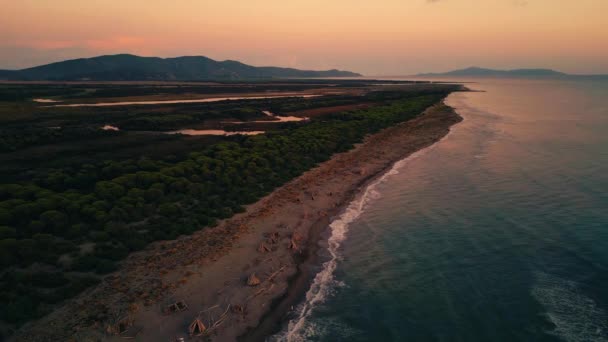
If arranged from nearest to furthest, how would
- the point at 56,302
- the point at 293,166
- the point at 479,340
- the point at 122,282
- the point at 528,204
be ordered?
the point at 479,340
the point at 56,302
the point at 122,282
the point at 528,204
the point at 293,166

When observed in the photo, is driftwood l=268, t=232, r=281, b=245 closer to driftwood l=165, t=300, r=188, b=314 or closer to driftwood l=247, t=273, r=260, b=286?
driftwood l=247, t=273, r=260, b=286

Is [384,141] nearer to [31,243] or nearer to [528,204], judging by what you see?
[528,204]

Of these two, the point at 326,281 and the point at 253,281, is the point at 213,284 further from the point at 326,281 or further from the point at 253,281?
the point at 326,281

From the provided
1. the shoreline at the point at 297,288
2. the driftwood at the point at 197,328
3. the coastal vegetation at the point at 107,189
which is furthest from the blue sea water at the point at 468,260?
the coastal vegetation at the point at 107,189

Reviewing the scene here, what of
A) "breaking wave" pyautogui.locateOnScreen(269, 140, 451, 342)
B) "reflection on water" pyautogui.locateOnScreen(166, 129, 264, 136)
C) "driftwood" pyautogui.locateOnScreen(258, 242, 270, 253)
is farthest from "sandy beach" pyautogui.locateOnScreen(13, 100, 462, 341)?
"reflection on water" pyautogui.locateOnScreen(166, 129, 264, 136)

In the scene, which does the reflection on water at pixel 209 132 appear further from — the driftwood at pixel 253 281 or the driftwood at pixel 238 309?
the driftwood at pixel 238 309

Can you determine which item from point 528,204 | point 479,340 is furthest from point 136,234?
point 528,204
